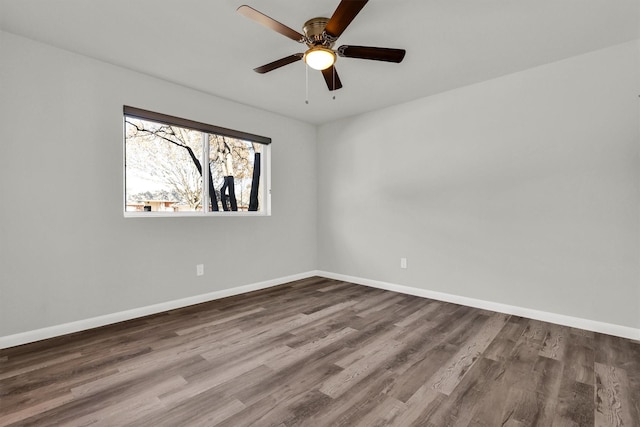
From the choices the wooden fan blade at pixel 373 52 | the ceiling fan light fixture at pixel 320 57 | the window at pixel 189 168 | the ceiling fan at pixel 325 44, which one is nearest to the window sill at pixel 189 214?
the window at pixel 189 168

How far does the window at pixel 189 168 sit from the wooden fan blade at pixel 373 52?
1.98 meters

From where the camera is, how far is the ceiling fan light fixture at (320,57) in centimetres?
208

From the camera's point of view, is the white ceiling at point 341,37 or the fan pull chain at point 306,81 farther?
the fan pull chain at point 306,81

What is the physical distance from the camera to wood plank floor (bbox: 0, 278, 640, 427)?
156 cm

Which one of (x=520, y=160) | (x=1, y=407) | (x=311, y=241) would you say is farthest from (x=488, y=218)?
(x=1, y=407)

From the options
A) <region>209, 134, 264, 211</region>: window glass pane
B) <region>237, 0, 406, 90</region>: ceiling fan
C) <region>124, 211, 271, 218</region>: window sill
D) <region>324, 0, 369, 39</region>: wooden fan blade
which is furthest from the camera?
<region>209, 134, 264, 211</region>: window glass pane

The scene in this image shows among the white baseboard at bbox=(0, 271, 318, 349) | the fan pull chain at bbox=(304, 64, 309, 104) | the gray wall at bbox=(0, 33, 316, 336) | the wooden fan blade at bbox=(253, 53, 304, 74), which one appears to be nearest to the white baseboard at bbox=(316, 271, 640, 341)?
the white baseboard at bbox=(0, 271, 318, 349)

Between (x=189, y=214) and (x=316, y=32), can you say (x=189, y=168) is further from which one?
(x=316, y=32)

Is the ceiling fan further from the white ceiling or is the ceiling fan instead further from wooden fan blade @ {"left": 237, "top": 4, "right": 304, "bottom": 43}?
the white ceiling

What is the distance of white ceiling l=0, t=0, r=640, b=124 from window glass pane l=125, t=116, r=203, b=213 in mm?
555

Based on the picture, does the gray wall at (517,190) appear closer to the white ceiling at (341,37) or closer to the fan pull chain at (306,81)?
the white ceiling at (341,37)

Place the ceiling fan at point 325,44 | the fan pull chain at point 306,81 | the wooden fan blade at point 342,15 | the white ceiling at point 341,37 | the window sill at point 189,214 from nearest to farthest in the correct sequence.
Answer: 1. the wooden fan blade at point 342,15
2. the ceiling fan at point 325,44
3. the white ceiling at point 341,37
4. the fan pull chain at point 306,81
5. the window sill at point 189,214

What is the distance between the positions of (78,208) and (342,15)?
263 cm

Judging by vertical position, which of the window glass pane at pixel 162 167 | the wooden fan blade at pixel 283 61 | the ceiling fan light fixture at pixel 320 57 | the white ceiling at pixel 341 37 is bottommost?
the window glass pane at pixel 162 167
